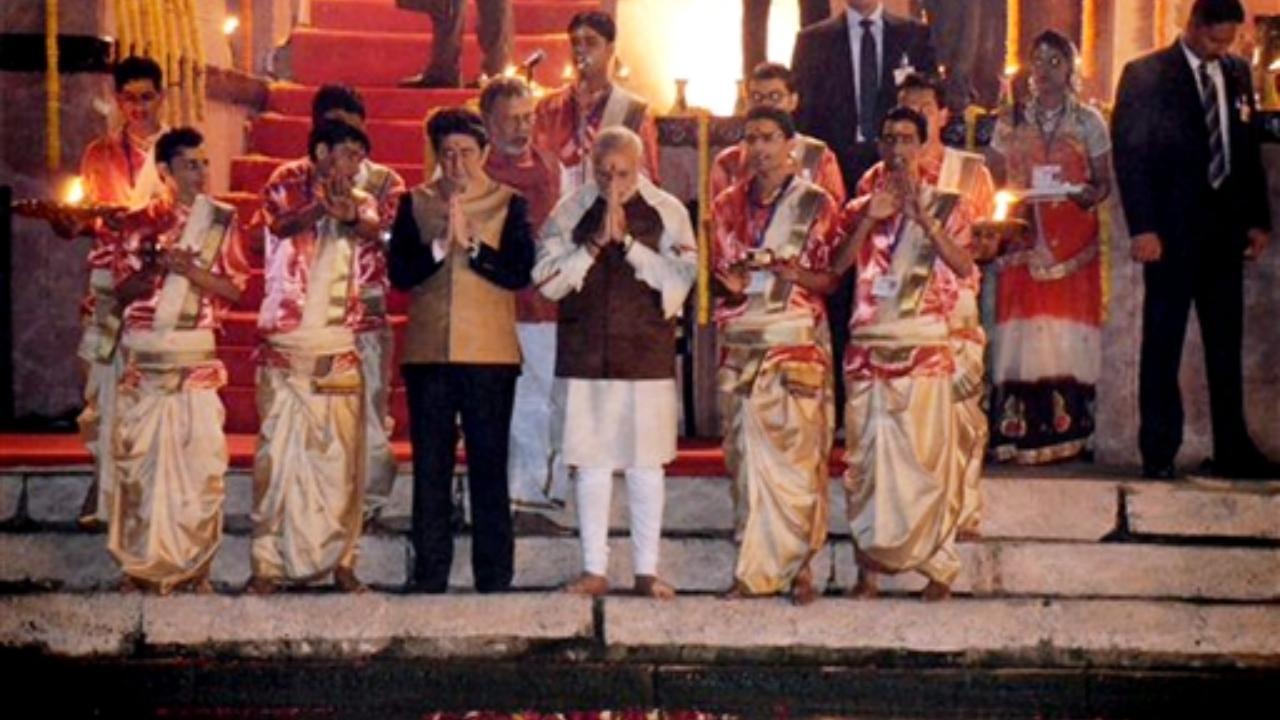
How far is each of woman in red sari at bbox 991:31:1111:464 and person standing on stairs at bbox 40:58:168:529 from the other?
3.64 metres

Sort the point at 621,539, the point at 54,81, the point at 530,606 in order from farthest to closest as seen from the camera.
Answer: the point at 54,81 → the point at 621,539 → the point at 530,606

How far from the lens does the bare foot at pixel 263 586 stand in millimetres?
8547

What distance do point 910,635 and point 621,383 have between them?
1450 millimetres

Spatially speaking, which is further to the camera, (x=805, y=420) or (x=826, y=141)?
(x=826, y=141)

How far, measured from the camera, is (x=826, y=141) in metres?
9.52

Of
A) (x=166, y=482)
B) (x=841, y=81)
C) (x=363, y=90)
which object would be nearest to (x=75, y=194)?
(x=166, y=482)

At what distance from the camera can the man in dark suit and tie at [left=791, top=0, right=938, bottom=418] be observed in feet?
31.1

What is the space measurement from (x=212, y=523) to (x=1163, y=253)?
404 centimetres

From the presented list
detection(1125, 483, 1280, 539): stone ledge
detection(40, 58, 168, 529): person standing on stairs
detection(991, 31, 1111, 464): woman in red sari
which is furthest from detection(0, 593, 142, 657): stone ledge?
detection(1125, 483, 1280, 539): stone ledge

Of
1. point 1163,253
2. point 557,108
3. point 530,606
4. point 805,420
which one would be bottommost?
point 530,606

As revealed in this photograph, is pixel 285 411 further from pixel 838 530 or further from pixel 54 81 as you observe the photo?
pixel 54 81

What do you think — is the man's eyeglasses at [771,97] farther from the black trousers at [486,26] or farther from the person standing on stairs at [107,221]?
the black trousers at [486,26]

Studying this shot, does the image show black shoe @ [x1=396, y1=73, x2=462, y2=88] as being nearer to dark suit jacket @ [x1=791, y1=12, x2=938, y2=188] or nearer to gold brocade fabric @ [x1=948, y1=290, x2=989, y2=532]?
dark suit jacket @ [x1=791, y1=12, x2=938, y2=188]

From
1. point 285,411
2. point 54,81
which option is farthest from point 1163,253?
point 54,81
